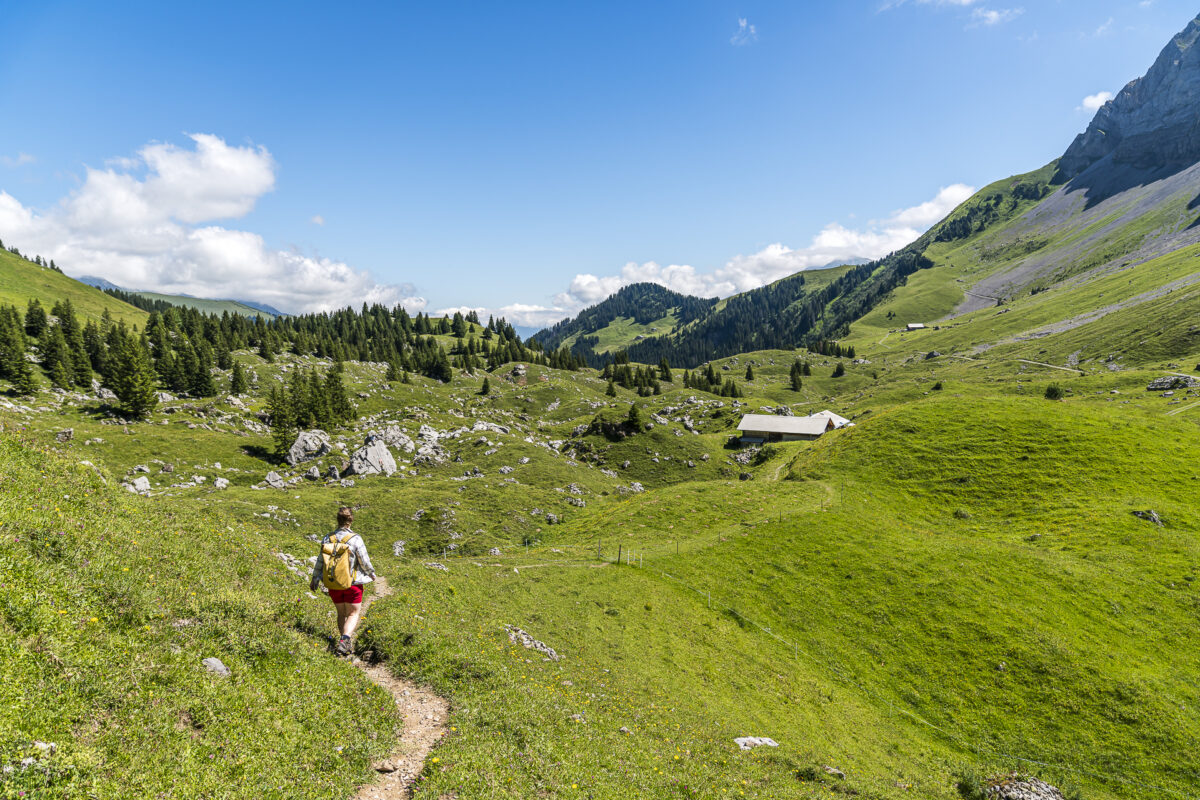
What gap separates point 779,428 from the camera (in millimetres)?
110250

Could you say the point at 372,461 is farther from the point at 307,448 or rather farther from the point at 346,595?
the point at 346,595

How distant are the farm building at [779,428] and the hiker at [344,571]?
10315 cm

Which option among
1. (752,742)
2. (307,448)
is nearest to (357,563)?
(752,742)

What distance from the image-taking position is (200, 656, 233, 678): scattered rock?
38.5ft

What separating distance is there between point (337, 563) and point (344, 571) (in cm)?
34

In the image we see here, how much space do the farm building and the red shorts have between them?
103 m

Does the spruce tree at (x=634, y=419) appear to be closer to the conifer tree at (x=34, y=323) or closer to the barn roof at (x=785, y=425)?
the barn roof at (x=785, y=425)

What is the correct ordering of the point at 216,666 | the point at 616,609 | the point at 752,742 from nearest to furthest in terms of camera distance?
the point at 216,666, the point at 752,742, the point at 616,609

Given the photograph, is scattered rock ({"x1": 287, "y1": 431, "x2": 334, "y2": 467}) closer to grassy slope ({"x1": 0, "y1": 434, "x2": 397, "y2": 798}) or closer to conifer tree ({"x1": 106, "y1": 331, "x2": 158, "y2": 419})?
conifer tree ({"x1": 106, "y1": 331, "x2": 158, "y2": 419})

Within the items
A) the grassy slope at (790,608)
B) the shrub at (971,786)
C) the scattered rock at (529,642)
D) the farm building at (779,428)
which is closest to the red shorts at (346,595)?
the grassy slope at (790,608)

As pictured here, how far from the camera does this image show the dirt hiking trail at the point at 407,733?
11047 millimetres

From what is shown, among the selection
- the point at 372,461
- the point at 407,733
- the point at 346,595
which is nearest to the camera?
the point at 407,733

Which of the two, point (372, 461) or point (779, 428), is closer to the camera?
point (372, 461)

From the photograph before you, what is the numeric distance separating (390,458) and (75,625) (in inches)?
2781
